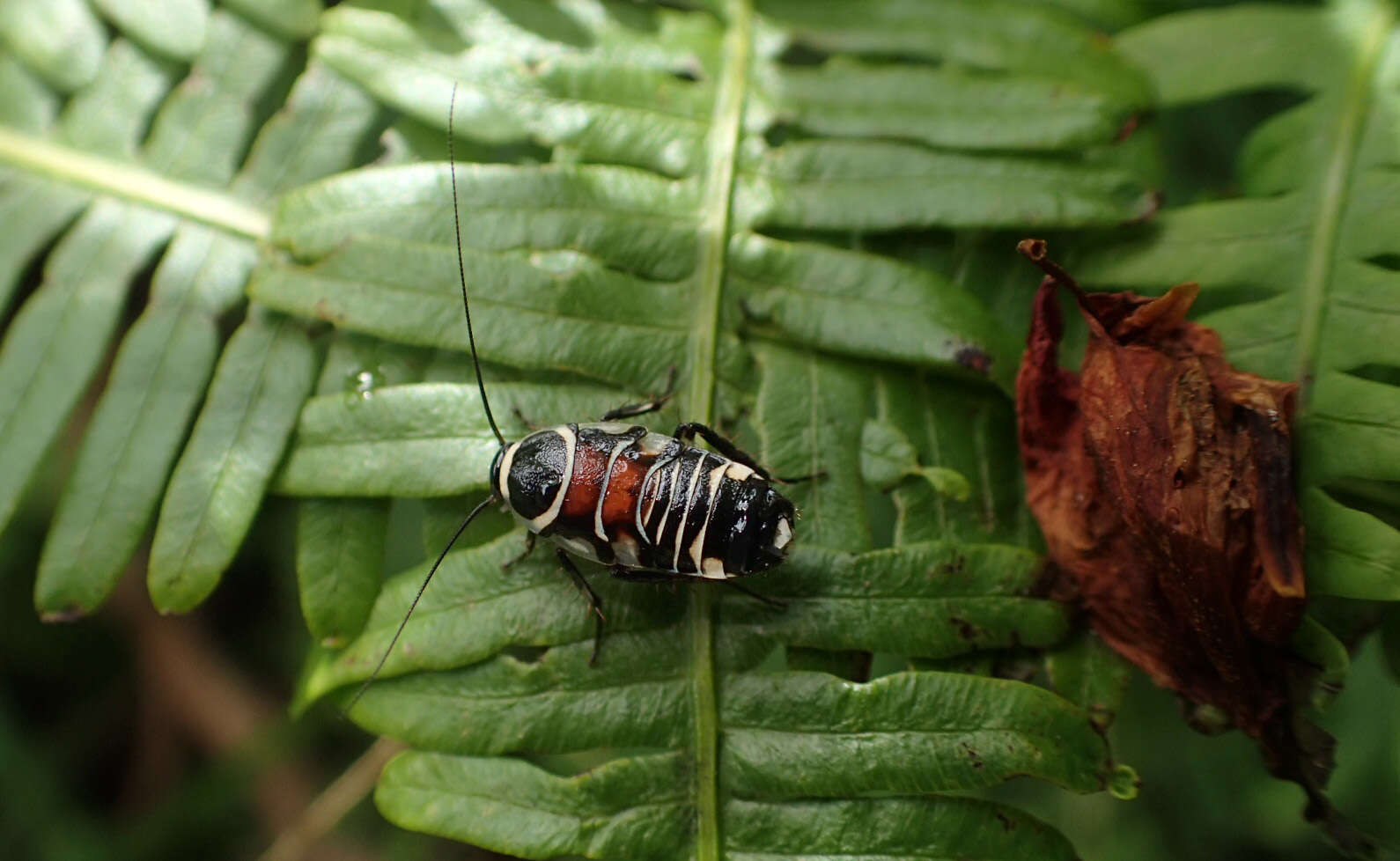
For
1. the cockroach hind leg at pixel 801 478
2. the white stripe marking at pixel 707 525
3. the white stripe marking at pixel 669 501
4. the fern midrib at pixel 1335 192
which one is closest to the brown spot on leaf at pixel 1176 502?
the fern midrib at pixel 1335 192

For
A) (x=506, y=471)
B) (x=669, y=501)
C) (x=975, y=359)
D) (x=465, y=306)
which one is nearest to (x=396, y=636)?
(x=506, y=471)

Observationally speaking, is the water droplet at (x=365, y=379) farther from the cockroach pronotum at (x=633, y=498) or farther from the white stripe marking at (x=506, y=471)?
the white stripe marking at (x=506, y=471)

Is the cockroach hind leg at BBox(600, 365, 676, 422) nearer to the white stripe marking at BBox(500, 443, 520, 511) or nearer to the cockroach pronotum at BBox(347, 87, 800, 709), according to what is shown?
the cockroach pronotum at BBox(347, 87, 800, 709)

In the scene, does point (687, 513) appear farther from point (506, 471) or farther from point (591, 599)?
point (506, 471)

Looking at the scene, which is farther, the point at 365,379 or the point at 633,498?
the point at 365,379

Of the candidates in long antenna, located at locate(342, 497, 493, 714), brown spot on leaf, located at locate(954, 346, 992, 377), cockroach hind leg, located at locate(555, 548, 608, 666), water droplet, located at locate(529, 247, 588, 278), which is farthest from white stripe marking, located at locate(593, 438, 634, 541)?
brown spot on leaf, located at locate(954, 346, 992, 377)

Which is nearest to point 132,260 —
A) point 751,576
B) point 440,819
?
point 440,819

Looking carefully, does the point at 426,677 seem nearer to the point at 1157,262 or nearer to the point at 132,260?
the point at 132,260
